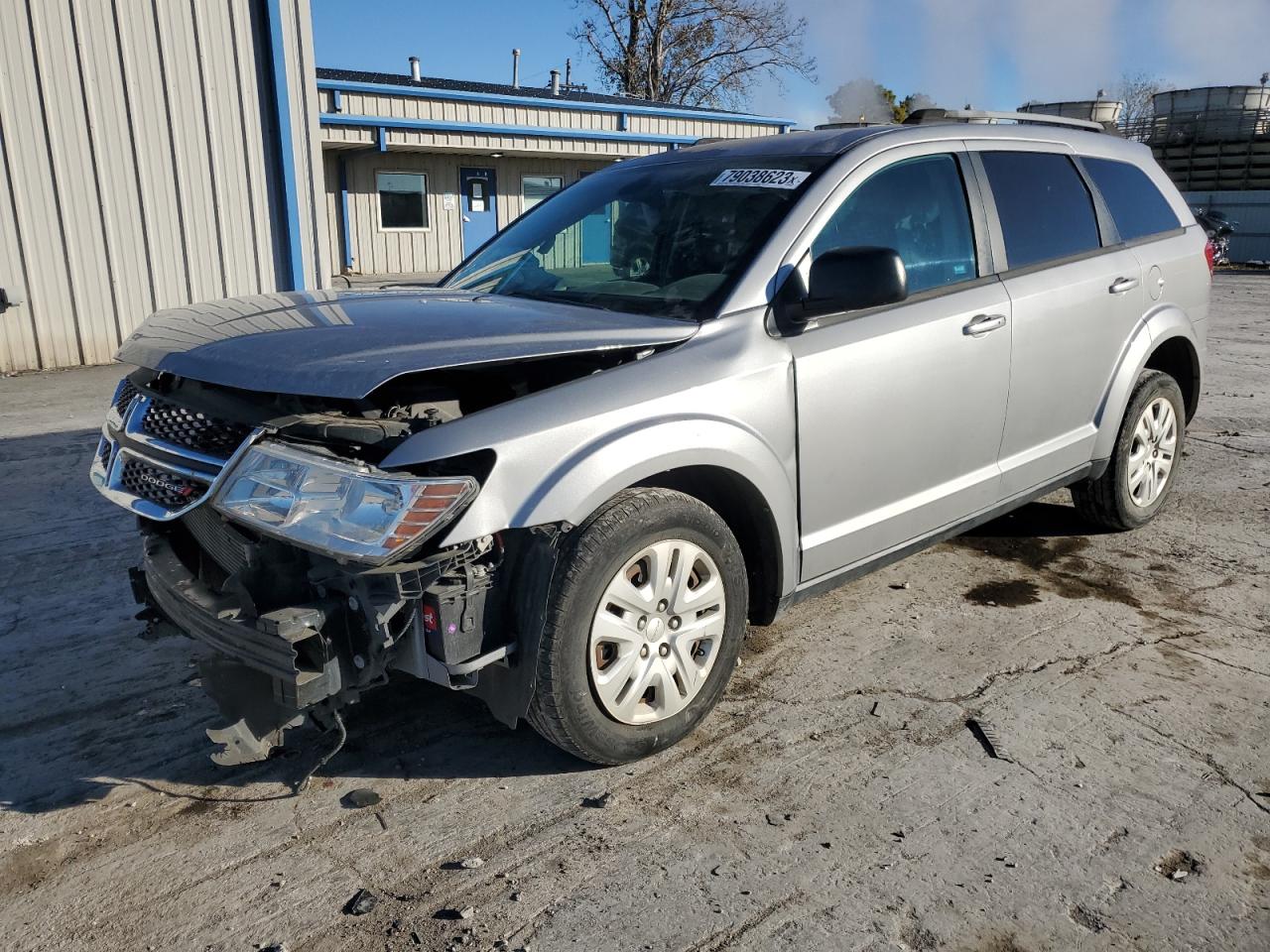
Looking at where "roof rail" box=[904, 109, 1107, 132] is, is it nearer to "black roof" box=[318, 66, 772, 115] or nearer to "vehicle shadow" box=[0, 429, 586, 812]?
"vehicle shadow" box=[0, 429, 586, 812]

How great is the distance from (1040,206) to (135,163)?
9.23 m

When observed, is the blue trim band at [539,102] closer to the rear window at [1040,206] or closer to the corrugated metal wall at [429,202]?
the corrugated metal wall at [429,202]

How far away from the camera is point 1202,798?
2.96m

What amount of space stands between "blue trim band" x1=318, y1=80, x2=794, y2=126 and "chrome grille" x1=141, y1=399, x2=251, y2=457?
1737 centimetres

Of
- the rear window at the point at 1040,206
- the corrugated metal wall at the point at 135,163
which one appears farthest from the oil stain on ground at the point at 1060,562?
the corrugated metal wall at the point at 135,163

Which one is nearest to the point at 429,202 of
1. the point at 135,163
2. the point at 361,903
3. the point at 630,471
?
the point at 135,163

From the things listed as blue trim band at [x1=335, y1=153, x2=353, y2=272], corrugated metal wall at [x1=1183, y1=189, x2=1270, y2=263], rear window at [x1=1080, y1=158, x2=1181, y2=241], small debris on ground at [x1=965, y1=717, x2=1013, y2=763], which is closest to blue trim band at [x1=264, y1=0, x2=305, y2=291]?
rear window at [x1=1080, y1=158, x2=1181, y2=241]

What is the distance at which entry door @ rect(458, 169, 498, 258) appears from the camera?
22844 mm

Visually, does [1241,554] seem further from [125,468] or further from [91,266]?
[91,266]

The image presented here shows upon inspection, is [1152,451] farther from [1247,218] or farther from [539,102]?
[1247,218]

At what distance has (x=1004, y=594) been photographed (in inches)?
180

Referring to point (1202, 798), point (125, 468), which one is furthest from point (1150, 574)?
point (125, 468)

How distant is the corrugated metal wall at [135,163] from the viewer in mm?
9812

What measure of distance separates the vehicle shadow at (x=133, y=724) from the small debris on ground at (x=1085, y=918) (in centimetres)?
144
